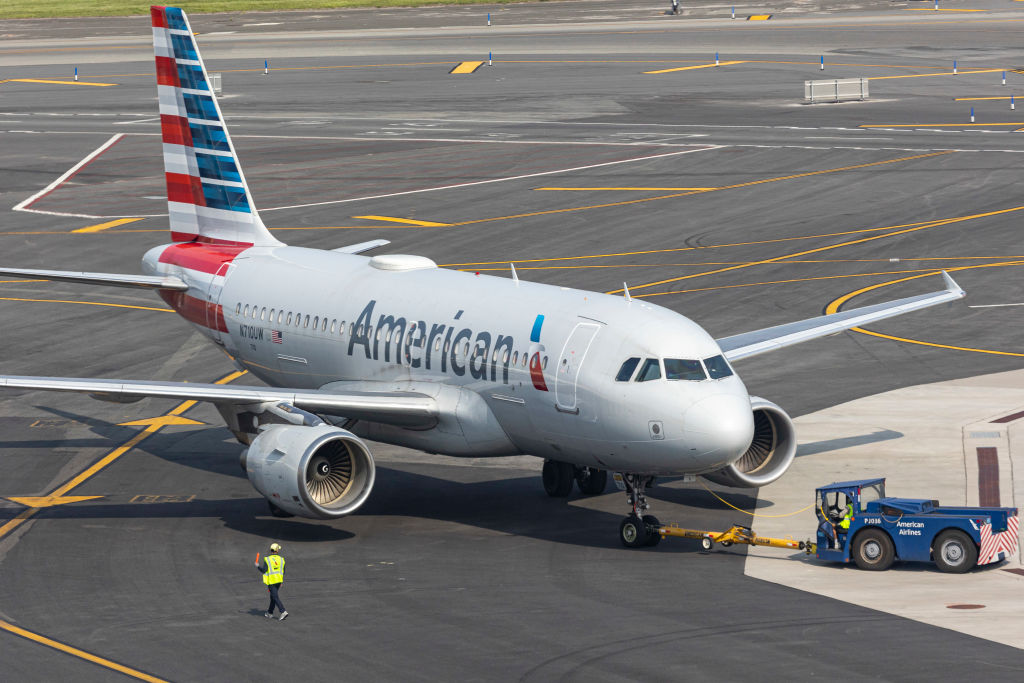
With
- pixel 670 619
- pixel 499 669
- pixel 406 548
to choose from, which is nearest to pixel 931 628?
pixel 670 619

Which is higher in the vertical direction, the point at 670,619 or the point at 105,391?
the point at 105,391

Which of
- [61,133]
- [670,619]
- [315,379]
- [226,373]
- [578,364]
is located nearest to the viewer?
[670,619]

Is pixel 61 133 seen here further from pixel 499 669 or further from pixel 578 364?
pixel 499 669

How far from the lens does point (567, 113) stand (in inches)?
Result: 4200

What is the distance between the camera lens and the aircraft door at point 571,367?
33.4 metres

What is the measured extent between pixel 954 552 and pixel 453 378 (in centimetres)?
1235

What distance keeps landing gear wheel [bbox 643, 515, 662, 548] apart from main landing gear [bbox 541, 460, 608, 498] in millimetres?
4817

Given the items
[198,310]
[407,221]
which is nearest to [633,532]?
[198,310]

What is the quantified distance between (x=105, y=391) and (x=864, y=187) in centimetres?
5275

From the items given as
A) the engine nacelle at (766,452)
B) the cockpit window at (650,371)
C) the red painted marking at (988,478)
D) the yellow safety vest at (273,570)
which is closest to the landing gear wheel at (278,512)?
the yellow safety vest at (273,570)

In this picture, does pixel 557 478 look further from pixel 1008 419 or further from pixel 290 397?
pixel 1008 419

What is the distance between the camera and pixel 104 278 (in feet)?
143

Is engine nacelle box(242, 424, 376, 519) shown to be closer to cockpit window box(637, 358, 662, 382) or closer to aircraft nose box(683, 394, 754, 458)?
cockpit window box(637, 358, 662, 382)

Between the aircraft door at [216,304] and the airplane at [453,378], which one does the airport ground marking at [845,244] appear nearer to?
the aircraft door at [216,304]
